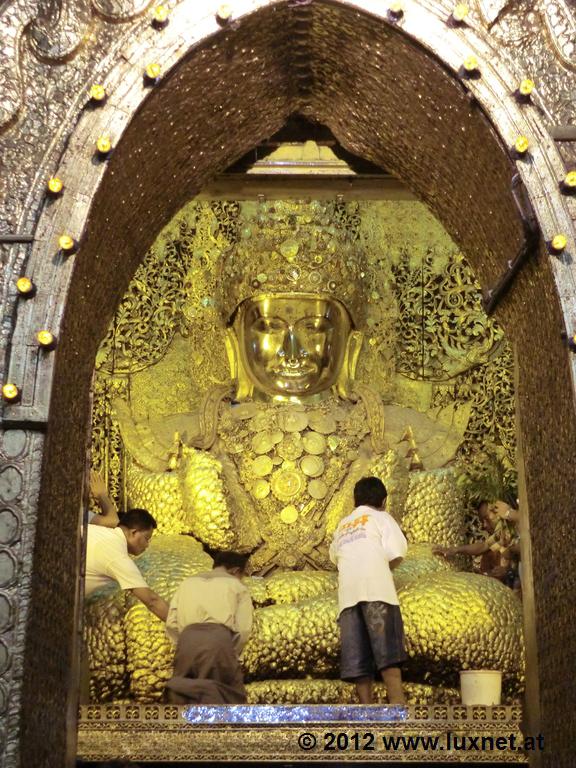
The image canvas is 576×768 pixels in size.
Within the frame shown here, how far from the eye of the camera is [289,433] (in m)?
8.62

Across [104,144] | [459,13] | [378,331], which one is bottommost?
[104,144]

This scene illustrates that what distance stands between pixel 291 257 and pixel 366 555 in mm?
2503

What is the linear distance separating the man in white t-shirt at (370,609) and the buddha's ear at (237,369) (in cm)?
221

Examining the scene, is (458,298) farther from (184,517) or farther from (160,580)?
(160,580)

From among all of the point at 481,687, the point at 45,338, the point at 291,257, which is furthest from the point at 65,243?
the point at 291,257

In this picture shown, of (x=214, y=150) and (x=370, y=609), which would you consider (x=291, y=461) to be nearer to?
(x=370, y=609)

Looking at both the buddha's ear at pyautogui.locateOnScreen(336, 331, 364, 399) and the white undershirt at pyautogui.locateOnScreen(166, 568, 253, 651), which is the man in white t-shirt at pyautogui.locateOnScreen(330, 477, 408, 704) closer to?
the white undershirt at pyautogui.locateOnScreen(166, 568, 253, 651)

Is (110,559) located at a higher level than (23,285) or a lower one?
lower

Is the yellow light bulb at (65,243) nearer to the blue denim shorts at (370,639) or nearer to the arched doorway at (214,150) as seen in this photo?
the arched doorway at (214,150)

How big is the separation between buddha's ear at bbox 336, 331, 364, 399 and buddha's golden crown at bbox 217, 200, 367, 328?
6.2 inches

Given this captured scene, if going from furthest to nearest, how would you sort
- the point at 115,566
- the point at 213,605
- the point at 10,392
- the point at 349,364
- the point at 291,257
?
the point at 349,364 → the point at 291,257 → the point at 115,566 → the point at 213,605 → the point at 10,392

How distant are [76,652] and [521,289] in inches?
75.6

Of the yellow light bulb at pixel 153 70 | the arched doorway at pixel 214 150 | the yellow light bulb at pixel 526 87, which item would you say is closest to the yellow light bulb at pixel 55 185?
the arched doorway at pixel 214 150

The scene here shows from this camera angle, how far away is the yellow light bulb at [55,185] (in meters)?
4.57
